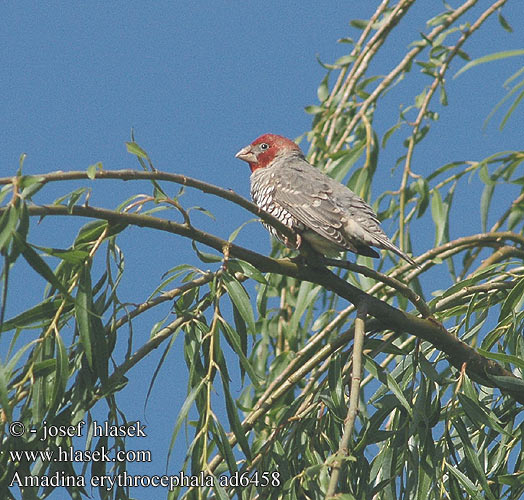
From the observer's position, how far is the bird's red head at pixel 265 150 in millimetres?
6230

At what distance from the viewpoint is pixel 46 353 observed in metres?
3.12

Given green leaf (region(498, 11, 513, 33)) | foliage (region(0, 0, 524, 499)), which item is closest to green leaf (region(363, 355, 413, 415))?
foliage (region(0, 0, 524, 499))

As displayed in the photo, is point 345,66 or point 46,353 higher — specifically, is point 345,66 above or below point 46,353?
above

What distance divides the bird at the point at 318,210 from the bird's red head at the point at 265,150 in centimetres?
43

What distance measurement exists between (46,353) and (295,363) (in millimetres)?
1128

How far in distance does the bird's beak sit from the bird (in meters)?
0.67

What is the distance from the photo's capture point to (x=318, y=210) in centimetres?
482

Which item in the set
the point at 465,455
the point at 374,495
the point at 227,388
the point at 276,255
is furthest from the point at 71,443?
the point at 276,255

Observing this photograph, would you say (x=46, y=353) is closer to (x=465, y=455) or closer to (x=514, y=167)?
(x=465, y=455)

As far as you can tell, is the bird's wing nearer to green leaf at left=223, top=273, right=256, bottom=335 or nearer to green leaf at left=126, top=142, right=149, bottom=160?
green leaf at left=223, top=273, right=256, bottom=335

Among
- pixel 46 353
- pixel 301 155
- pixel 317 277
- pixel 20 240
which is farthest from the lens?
pixel 301 155

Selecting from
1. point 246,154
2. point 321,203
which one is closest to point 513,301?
point 321,203

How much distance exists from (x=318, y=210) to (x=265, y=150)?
64.8 inches

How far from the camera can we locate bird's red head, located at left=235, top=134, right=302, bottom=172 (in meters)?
6.23
